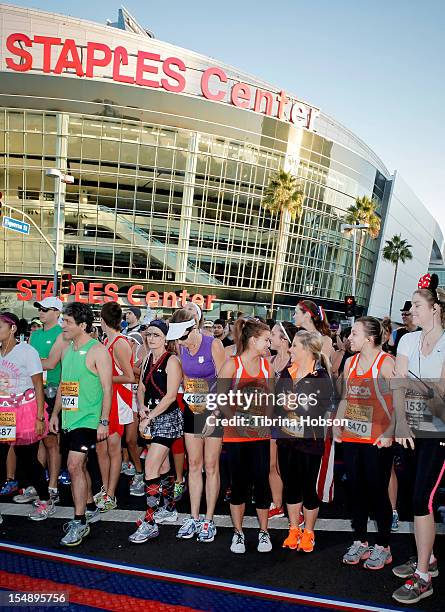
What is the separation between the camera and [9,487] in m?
6.02

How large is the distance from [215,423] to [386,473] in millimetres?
1594

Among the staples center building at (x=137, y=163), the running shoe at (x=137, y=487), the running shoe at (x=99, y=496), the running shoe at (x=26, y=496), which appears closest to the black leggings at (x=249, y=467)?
the running shoe at (x=99, y=496)

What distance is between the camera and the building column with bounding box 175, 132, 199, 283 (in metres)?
39.2

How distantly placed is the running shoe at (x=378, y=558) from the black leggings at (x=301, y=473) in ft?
2.01

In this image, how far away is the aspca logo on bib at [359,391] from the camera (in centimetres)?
433

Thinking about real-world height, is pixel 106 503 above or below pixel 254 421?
below

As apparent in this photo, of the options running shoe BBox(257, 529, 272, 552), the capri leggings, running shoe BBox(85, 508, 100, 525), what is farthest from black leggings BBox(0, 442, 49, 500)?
the capri leggings

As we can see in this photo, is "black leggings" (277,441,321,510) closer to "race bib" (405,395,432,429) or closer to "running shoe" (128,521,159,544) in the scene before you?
"race bib" (405,395,432,429)

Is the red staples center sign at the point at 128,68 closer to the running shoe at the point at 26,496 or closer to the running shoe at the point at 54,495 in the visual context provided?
the running shoe at the point at 26,496

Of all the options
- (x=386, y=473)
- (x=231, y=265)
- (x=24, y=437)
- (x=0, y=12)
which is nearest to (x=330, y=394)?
(x=386, y=473)

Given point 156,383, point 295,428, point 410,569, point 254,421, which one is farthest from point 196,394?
point 410,569

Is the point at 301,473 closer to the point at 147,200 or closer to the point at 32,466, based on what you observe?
the point at 32,466

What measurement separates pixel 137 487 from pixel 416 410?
3.75 m

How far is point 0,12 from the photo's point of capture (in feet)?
116
